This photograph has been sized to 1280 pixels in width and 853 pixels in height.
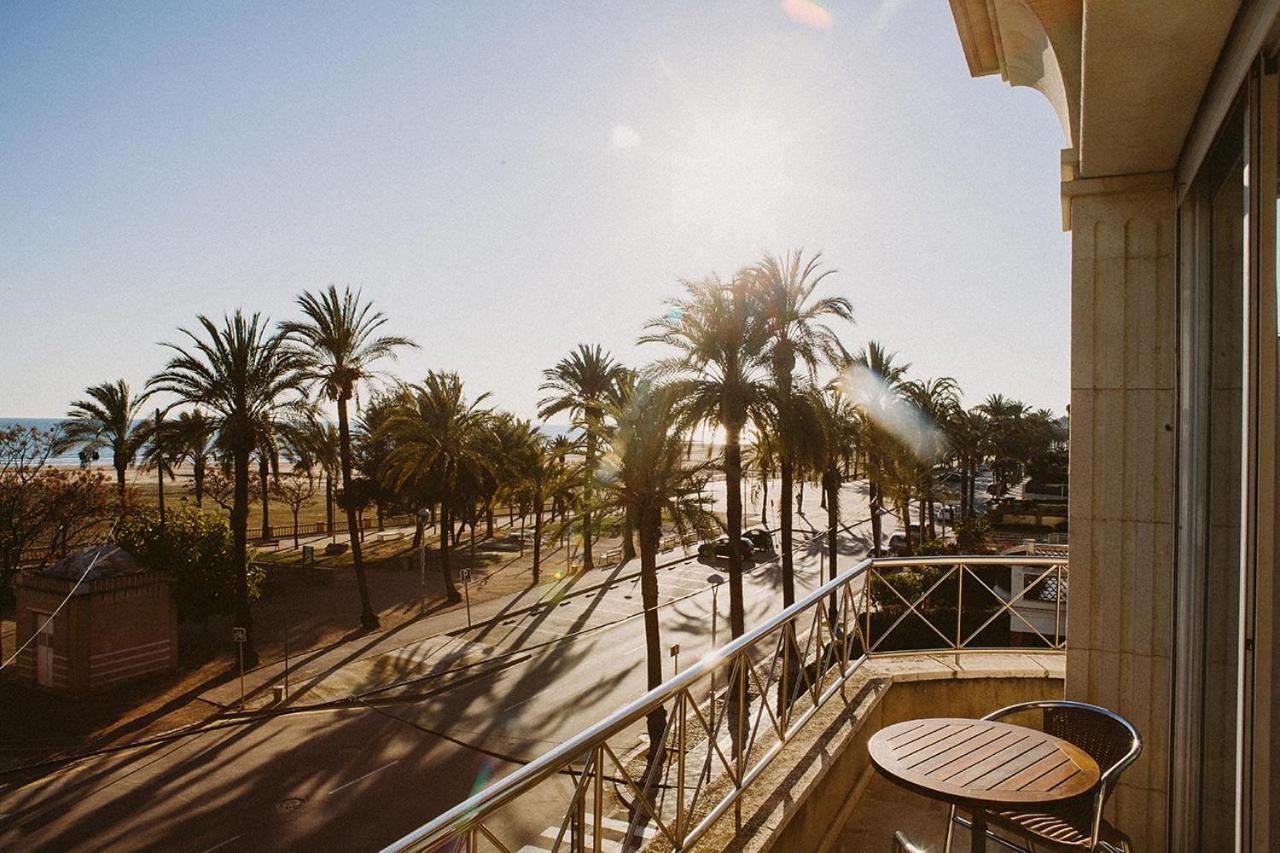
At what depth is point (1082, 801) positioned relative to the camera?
267 cm

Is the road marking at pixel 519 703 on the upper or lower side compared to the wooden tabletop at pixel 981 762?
lower

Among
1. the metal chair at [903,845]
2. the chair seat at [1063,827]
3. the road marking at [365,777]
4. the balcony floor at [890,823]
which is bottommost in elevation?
the road marking at [365,777]

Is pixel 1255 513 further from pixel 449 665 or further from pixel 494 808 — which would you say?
pixel 449 665

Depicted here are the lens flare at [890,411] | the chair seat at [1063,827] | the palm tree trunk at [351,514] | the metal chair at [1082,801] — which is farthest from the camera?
the lens flare at [890,411]

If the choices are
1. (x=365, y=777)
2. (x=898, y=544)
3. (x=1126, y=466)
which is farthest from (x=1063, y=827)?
(x=898, y=544)

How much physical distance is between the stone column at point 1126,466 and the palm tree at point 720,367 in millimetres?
12167

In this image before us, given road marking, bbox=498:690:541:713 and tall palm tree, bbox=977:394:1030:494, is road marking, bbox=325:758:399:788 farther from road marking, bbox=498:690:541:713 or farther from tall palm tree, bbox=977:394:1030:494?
tall palm tree, bbox=977:394:1030:494

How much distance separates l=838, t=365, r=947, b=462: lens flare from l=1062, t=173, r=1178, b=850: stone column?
2060 cm

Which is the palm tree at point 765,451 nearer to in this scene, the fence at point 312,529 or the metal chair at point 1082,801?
the metal chair at point 1082,801

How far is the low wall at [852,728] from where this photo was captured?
11.3 ft

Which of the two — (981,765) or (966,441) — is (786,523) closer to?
(981,765)

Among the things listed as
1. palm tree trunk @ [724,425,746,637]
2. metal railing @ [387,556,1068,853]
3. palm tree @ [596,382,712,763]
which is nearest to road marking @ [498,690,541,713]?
palm tree @ [596,382,712,763]

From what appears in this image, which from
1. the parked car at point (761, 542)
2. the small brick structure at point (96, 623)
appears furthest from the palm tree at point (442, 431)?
the parked car at point (761, 542)

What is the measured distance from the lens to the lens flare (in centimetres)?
2597
